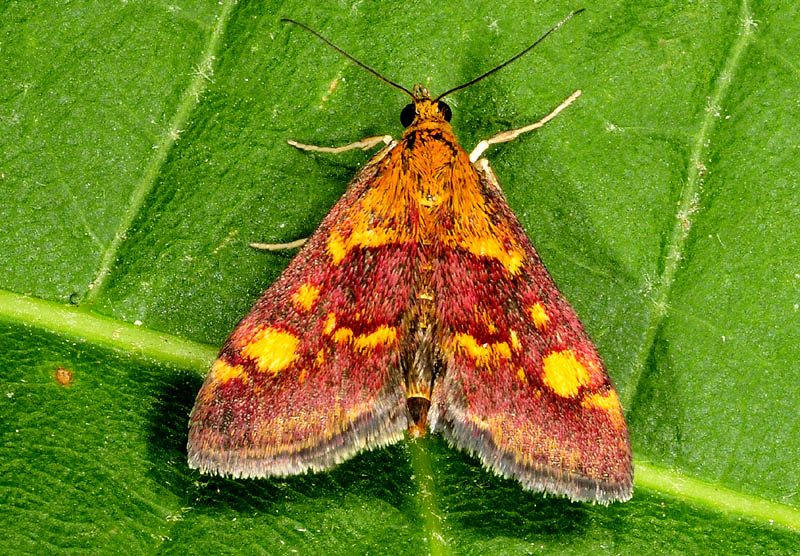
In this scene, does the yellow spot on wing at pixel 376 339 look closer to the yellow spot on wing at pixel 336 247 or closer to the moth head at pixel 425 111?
the yellow spot on wing at pixel 336 247

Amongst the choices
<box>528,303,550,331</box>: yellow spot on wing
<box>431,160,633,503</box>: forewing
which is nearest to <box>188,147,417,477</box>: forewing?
<box>431,160,633,503</box>: forewing

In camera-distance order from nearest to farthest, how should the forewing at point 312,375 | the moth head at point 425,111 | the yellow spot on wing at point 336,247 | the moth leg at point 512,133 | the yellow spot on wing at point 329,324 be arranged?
the forewing at point 312,375 < the yellow spot on wing at point 329,324 < the yellow spot on wing at point 336,247 < the moth head at point 425,111 < the moth leg at point 512,133

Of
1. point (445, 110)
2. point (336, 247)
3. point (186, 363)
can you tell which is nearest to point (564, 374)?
point (336, 247)

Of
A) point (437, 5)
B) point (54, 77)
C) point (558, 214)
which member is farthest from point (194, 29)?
point (558, 214)

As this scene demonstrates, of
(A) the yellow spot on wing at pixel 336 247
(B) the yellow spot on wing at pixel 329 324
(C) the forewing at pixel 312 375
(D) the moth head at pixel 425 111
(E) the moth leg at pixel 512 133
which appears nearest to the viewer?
Result: (C) the forewing at pixel 312 375

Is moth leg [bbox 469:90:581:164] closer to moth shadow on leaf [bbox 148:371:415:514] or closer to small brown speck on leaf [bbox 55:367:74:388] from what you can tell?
moth shadow on leaf [bbox 148:371:415:514]

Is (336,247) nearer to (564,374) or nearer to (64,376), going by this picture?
(564,374)

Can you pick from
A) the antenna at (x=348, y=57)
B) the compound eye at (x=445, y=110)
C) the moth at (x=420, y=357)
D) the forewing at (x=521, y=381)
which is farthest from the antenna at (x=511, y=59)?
the forewing at (x=521, y=381)
